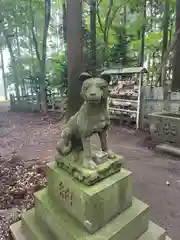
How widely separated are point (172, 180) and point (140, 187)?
557 millimetres

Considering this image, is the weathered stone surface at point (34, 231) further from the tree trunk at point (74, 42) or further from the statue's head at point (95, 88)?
the tree trunk at point (74, 42)

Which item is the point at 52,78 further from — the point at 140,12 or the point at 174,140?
the point at 174,140

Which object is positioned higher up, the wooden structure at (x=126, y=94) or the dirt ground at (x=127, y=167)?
the wooden structure at (x=126, y=94)

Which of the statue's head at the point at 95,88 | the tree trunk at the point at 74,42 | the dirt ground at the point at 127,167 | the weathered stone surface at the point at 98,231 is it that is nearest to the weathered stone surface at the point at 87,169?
the weathered stone surface at the point at 98,231

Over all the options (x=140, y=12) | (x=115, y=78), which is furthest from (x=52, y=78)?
(x=140, y=12)

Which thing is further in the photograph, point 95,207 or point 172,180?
point 172,180

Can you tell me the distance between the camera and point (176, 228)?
6.12ft

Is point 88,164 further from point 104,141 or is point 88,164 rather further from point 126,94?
point 126,94

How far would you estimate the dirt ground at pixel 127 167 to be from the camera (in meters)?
2.13

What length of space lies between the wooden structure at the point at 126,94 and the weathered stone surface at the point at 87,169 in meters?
4.25

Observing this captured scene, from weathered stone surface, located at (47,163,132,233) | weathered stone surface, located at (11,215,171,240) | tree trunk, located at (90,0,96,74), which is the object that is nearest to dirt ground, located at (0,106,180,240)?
weathered stone surface, located at (11,215,171,240)

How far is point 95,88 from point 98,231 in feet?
3.24

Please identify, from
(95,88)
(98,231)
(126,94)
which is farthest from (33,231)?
(126,94)

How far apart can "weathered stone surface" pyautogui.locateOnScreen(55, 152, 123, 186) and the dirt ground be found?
1013mm
